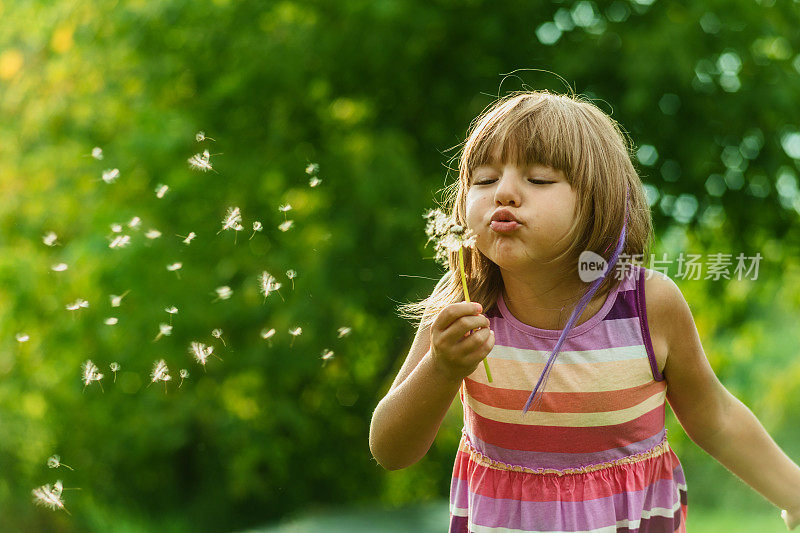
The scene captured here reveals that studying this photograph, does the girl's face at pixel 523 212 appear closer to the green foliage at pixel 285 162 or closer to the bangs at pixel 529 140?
the bangs at pixel 529 140

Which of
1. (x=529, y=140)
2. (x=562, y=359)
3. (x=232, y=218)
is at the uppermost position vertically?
(x=529, y=140)

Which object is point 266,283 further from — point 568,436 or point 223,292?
point 568,436

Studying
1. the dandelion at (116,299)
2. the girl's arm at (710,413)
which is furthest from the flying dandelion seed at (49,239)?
the girl's arm at (710,413)

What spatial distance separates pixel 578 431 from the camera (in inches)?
52.2

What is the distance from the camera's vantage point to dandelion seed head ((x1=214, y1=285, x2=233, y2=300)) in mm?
3688

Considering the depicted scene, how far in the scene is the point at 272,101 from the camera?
162 inches

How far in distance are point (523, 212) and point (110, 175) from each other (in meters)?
2.99

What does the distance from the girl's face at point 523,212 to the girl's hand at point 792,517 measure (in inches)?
23.8

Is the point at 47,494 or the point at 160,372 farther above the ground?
the point at 160,372

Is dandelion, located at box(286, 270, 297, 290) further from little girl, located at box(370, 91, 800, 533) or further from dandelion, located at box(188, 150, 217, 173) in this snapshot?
little girl, located at box(370, 91, 800, 533)

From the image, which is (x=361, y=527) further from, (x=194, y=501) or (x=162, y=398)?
(x=194, y=501)

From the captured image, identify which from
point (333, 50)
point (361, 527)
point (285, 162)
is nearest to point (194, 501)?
point (361, 527)

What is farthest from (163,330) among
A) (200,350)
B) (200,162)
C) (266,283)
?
(200,162)

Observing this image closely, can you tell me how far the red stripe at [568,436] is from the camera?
52.2 inches
